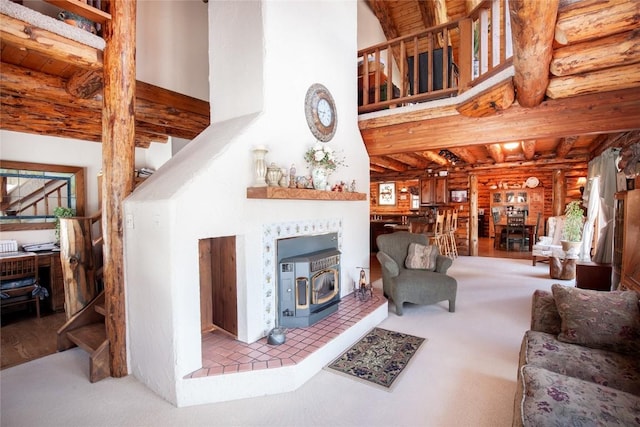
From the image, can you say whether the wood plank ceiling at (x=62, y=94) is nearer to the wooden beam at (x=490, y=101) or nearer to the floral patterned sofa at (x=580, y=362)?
the wooden beam at (x=490, y=101)

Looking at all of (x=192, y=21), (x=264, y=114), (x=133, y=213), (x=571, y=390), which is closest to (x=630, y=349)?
(x=571, y=390)

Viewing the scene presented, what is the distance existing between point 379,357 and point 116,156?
282 centimetres

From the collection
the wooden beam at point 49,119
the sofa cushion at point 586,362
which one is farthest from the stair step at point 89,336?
the sofa cushion at point 586,362

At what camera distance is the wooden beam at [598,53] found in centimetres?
233

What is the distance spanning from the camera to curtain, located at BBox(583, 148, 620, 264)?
4.59 m

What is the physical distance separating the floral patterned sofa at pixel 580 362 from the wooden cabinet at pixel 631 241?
4.90 feet

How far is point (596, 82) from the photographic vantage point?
9.57 feet

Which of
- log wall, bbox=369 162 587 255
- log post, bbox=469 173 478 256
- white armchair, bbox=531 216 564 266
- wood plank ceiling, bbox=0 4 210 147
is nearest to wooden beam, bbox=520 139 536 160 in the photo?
log wall, bbox=369 162 587 255

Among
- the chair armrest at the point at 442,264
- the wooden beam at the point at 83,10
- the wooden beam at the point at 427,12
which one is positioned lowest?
the chair armrest at the point at 442,264

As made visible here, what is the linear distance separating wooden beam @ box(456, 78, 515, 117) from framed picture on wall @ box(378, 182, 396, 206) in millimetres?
6749

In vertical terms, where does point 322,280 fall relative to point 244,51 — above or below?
below

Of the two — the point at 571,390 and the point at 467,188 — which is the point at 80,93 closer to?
the point at 571,390

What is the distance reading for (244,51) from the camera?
289cm

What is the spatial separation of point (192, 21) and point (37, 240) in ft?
12.5
